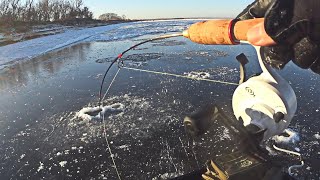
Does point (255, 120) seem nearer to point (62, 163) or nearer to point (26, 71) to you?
point (62, 163)

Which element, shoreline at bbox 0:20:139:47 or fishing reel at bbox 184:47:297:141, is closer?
fishing reel at bbox 184:47:297:141

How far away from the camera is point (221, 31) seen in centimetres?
103

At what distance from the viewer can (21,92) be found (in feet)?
15.4

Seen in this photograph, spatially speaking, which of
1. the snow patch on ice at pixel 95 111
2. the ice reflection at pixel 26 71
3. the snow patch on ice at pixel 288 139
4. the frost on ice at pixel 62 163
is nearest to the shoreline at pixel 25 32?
the ice reflection at pixel 26 71

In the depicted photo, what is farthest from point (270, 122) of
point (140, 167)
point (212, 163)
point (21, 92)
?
point (21, 92)

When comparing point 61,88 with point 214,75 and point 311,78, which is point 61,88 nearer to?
point 214,75

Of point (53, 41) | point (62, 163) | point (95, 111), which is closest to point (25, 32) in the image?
point (53, 41)

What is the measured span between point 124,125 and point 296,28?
259cm

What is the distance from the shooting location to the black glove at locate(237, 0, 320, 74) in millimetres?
755

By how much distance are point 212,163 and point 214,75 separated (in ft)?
12.6

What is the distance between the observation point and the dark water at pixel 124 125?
249cm

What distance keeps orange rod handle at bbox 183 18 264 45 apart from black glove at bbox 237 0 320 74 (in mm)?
83

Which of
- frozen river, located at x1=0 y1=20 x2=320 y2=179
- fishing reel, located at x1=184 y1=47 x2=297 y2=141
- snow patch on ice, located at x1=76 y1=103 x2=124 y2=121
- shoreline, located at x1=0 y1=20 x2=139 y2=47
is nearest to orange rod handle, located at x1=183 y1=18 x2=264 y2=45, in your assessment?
fishing reel, located at x1=184 y1=47 x2=297 y2=141

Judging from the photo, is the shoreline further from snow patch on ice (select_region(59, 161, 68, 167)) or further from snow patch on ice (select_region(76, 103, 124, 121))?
snow patch on ice (select_region(59, 161, 68, 167))
